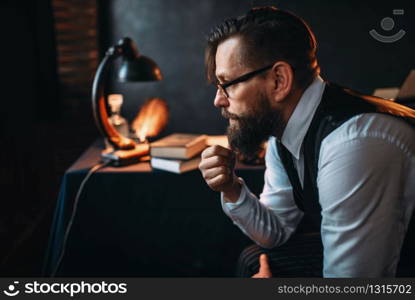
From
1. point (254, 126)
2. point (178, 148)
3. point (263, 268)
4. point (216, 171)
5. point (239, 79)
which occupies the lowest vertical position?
point (263, 268)

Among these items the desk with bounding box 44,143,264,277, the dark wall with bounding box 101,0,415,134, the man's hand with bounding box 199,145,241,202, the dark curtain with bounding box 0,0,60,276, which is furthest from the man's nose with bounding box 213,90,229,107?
the dark curtain with bounding box 0,0,60,276

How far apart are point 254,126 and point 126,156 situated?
2.41ft

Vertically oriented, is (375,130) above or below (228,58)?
below

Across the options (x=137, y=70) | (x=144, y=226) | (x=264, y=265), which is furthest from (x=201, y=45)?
(x=264, y=265)

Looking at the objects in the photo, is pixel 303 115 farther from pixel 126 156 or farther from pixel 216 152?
pixel 126 156

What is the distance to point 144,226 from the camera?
1.50 m

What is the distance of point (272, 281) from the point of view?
2.45 feet

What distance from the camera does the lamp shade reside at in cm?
151

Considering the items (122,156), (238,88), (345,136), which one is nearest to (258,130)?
(238,88)

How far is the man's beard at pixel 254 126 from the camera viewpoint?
902mm

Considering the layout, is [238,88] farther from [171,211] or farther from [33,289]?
[171,211]

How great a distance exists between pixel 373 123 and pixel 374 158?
8 cm

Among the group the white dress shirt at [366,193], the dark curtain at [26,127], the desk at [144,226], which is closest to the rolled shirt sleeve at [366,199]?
the white dress shirt at [366,193]

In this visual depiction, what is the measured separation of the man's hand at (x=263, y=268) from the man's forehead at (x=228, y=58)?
489 mm
